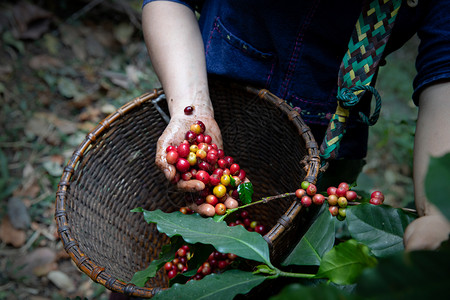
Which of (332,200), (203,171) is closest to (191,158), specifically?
(203,171)

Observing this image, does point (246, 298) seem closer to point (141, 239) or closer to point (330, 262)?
point (330, 262)

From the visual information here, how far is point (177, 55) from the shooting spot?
113 centimetres

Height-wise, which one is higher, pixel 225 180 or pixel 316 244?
pixel 316 244

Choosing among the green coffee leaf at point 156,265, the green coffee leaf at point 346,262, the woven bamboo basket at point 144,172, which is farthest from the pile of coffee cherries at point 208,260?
the green coffee leaf at point 346,262

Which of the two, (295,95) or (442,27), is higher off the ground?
(442,27)

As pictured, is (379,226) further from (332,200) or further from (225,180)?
(225,180)

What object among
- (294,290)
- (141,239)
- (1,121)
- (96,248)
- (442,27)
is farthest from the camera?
(1,121)

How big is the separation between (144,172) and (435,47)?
1.11 m

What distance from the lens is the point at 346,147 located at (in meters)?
1.20

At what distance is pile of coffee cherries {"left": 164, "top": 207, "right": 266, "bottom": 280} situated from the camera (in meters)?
1.18

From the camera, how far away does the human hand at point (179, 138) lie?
100 centimetres

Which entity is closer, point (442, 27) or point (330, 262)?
point (330, 262)

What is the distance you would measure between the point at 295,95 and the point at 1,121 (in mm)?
1957

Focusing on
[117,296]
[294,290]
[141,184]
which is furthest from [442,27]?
[117,296]
